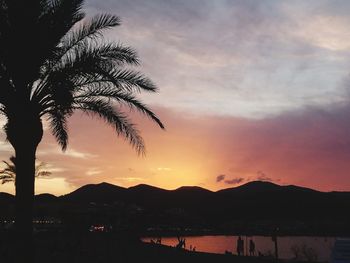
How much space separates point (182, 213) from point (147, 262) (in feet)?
98.6

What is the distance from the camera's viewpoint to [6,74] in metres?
13.4

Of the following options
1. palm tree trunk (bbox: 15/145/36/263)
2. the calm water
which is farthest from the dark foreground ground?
the calm water

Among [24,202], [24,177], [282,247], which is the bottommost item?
[282,247]

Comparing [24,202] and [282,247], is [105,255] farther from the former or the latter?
[282,247]

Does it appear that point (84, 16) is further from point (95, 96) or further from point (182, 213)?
point (182, 213)

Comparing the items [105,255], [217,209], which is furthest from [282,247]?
[105,255]

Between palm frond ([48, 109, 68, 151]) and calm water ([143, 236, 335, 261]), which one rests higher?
palm frond ([48, 109, 68, 151])

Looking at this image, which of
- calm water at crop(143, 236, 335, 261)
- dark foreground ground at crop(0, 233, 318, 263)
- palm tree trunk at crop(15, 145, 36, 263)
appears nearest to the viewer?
palm tree trunk at crop(15, 145, 36, 263)

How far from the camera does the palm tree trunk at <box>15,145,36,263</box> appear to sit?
12.8m

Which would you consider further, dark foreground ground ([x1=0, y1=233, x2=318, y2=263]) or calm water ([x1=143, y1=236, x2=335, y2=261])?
calm water ([x1=143, y1=236, x2=335, y2=261])

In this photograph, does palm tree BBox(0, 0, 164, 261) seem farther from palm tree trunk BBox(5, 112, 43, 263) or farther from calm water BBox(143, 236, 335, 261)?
calm water BBox(143, 236, 335, 261)

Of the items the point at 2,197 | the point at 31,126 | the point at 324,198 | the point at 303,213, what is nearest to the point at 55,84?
the point at 31,126

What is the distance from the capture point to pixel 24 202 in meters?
13.0

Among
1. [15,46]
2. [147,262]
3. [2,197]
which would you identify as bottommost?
[147,262]
